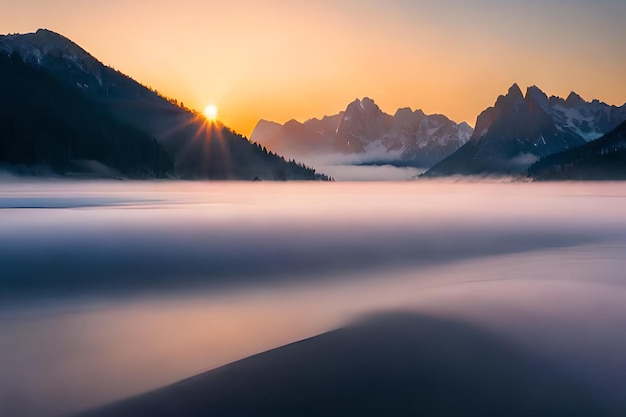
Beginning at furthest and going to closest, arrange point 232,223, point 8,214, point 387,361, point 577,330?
point 8,214
point 232,223
point 577,330
point 387,361

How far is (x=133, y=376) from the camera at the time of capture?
9.83m

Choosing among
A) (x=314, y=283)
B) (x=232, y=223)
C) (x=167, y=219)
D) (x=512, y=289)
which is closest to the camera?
(x=512, y=289)

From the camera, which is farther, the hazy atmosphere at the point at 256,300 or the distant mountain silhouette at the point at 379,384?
the hazy atmosphere at the point at 256,300

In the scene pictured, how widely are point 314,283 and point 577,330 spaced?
9374 millimetres

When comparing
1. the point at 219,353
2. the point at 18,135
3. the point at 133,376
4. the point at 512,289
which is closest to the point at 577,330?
the point at 512,289

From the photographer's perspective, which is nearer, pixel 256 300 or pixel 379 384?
pixel 379 384

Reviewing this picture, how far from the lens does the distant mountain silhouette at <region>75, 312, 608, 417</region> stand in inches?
333

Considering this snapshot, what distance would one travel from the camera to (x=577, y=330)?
12.6m

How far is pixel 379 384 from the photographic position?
9.41 meters

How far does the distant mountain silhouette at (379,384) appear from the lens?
8.46 metres

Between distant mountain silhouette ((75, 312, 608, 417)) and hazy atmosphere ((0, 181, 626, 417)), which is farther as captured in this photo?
hazy atmosphere ((0, 181, 626, 417))

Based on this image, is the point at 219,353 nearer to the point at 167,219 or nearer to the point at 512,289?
the point at 512,289

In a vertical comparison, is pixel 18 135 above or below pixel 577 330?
above

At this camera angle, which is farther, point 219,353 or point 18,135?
point 18,135
